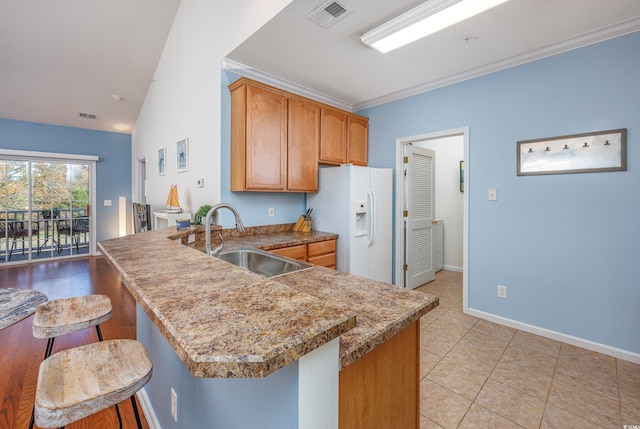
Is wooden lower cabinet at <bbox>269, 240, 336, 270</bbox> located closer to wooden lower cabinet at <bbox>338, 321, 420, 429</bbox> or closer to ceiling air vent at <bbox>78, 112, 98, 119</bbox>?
wooden lower cabinet at <bbox>338, 321, 420, 429</bbox>

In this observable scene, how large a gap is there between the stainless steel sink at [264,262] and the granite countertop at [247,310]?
350mm

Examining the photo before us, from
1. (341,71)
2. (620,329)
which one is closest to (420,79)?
(341,71)

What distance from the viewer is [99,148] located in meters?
5.95

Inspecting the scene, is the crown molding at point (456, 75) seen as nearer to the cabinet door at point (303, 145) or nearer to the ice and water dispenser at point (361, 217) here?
the cabinet door at point (303, 145)

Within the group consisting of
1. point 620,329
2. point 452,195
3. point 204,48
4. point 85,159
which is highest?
point 204,48

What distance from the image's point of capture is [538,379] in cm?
198

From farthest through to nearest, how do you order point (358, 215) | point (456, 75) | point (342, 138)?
1. point (342, 138)
2. point (358, 215)
3. point (456, 75)

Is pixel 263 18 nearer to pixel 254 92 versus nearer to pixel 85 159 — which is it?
pixel 254 92

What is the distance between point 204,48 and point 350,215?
8.36ft

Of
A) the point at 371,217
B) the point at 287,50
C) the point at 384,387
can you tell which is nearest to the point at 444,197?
the point at 371,217

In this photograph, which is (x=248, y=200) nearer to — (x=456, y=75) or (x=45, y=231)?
(x=456, y=75)

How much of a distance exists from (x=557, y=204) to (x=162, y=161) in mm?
5148

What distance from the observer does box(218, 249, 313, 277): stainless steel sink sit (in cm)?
175

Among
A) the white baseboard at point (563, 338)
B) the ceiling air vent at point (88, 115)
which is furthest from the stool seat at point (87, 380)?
the ceiling air vent at point (88, 115)
